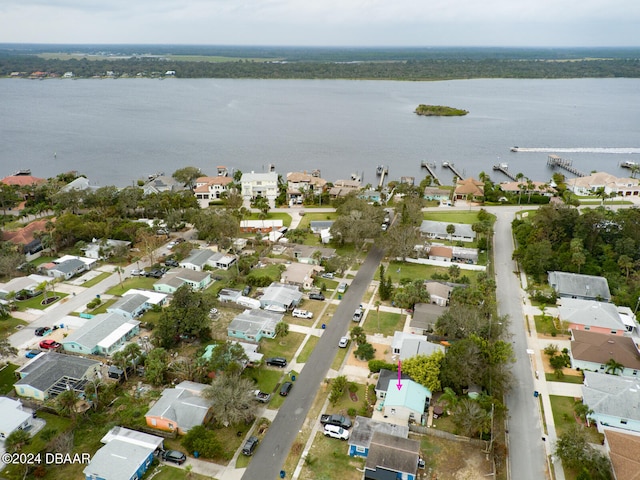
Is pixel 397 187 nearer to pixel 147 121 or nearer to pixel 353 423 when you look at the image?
pixel 353 423

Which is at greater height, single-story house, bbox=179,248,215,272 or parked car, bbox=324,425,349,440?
single-story house, bbox=179,248,215,272

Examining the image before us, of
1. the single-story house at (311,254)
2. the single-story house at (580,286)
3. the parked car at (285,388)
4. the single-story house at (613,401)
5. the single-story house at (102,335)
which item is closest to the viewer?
the single-story house at (613,401)

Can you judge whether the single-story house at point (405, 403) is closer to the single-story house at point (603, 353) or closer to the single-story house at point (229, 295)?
the single-story house at point (603, 353)

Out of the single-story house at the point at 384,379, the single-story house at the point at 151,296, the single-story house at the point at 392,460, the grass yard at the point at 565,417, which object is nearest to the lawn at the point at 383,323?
the single-story house at the point at 384,379

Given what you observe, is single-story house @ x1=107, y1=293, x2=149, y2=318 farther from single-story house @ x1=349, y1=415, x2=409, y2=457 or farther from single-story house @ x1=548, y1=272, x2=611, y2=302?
→ single-story house @ x1=548, y1=272, x2=611, y2=302

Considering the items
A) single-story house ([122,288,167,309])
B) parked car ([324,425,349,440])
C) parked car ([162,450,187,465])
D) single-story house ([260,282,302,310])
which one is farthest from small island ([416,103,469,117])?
parked car ([162,450,187,465])

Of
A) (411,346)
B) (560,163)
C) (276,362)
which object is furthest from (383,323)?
(560,163)
